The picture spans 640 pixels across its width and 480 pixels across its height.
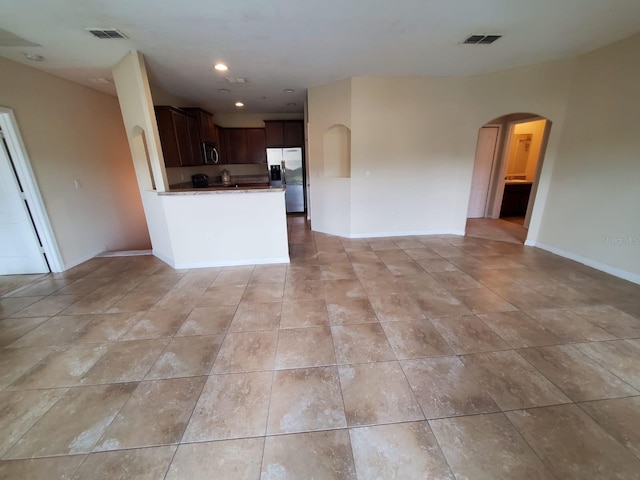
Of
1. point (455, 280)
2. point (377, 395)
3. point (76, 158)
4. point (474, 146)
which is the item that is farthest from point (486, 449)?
point (76, 158)

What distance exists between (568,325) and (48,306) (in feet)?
16.9

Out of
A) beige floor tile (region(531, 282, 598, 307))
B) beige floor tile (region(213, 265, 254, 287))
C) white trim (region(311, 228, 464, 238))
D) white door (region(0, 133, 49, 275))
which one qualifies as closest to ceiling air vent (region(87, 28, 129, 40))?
white door (region(0, 133, 49, 275))

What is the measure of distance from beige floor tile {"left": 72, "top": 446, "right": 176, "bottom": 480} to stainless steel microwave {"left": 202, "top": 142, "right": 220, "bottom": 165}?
543 centimetres

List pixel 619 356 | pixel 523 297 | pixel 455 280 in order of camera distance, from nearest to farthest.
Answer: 1. pixel 619 356
2. pixel 523 297
3. pixel 455 280

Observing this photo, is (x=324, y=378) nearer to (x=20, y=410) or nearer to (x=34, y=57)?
(x=20, y=410)

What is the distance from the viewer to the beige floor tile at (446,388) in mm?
1588

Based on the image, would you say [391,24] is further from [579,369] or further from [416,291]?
[579,369]

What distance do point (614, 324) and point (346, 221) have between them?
3.64 meters

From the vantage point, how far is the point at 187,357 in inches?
80.5

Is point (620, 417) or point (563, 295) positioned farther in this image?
point (563, 295)

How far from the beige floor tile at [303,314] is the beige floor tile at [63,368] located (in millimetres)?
1490

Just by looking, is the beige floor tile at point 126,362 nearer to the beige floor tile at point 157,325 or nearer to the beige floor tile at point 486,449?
the beige floor tile at point 157,325

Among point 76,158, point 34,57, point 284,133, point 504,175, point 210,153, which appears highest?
point 34,57

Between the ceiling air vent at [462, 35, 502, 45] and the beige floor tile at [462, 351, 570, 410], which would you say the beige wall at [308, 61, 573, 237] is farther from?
the beige floor tile at [462, 351, 570, 410]
